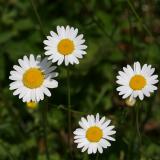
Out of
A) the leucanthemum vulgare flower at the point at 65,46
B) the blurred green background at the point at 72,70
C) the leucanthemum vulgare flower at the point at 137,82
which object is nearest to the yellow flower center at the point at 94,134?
the leucanthemum vulgare flower at the point at 137,82

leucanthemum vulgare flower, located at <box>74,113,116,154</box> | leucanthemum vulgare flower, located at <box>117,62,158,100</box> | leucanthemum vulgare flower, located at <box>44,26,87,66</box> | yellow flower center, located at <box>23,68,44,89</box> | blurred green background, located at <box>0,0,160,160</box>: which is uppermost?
blurred green background, located at <box>0,0,160,160</box>

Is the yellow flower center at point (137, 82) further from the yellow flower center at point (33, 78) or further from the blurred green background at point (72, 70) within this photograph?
the blurred green background at point (72, 70)

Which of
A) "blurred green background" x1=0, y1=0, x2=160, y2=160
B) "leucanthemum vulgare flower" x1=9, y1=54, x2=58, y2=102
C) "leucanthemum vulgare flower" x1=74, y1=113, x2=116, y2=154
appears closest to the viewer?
"leucanthemum vulgare flower" x1=74, y1=113, x2=116, y2=154

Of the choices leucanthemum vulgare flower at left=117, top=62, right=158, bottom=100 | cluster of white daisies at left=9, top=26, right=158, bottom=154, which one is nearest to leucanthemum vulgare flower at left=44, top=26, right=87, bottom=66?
cluster of white daisies at left=9, top=26, right=158, bottom=154

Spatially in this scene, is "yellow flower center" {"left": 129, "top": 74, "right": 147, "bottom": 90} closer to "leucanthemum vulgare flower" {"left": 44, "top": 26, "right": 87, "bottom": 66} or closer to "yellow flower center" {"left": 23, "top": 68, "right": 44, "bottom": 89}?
"leucanthemum vulgare flower" {"left": 44, "top": 26, "right": 87, "bottom": 66}

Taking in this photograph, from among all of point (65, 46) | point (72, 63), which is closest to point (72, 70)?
point (65, 46)

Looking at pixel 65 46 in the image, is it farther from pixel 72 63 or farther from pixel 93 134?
pixel 93 134

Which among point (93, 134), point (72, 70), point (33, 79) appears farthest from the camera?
point (72, 70)
